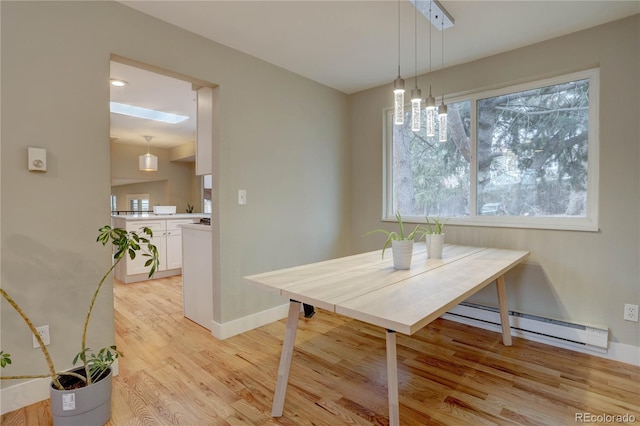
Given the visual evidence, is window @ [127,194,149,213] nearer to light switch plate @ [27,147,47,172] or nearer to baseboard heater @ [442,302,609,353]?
light switch plate @ [27,147,47,172]

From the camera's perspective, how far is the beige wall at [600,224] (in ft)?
7.02

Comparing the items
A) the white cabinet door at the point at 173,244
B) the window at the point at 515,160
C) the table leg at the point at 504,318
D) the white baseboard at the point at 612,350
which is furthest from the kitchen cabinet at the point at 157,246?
the white baseboard at the point at 612,350

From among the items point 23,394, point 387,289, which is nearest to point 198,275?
point 23,394

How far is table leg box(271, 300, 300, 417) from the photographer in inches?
60.9

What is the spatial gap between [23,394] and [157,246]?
2.87 metres

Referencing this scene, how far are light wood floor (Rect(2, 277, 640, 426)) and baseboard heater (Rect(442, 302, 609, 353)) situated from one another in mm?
80

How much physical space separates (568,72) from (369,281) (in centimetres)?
229

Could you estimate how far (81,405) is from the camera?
1457 millimetres

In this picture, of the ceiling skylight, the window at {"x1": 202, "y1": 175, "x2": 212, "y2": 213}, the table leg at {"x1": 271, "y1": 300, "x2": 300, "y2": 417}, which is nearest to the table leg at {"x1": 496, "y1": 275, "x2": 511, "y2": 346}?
the table leg at {"x1": 271, "y1": 300, "x2": 300, "y2": 417}

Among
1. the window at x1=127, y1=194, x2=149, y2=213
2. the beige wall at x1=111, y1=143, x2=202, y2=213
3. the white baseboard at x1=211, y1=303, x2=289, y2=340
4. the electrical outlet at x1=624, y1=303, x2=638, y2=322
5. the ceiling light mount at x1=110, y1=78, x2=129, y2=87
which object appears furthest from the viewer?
the window at x1=127, y1=194, x2=149, y2=213

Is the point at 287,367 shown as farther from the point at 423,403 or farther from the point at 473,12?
the point at 473,12

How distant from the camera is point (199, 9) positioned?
204 centimetres

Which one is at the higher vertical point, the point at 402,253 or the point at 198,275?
the point at 402,253

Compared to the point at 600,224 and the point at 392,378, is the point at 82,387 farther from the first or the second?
the point at 600,224
